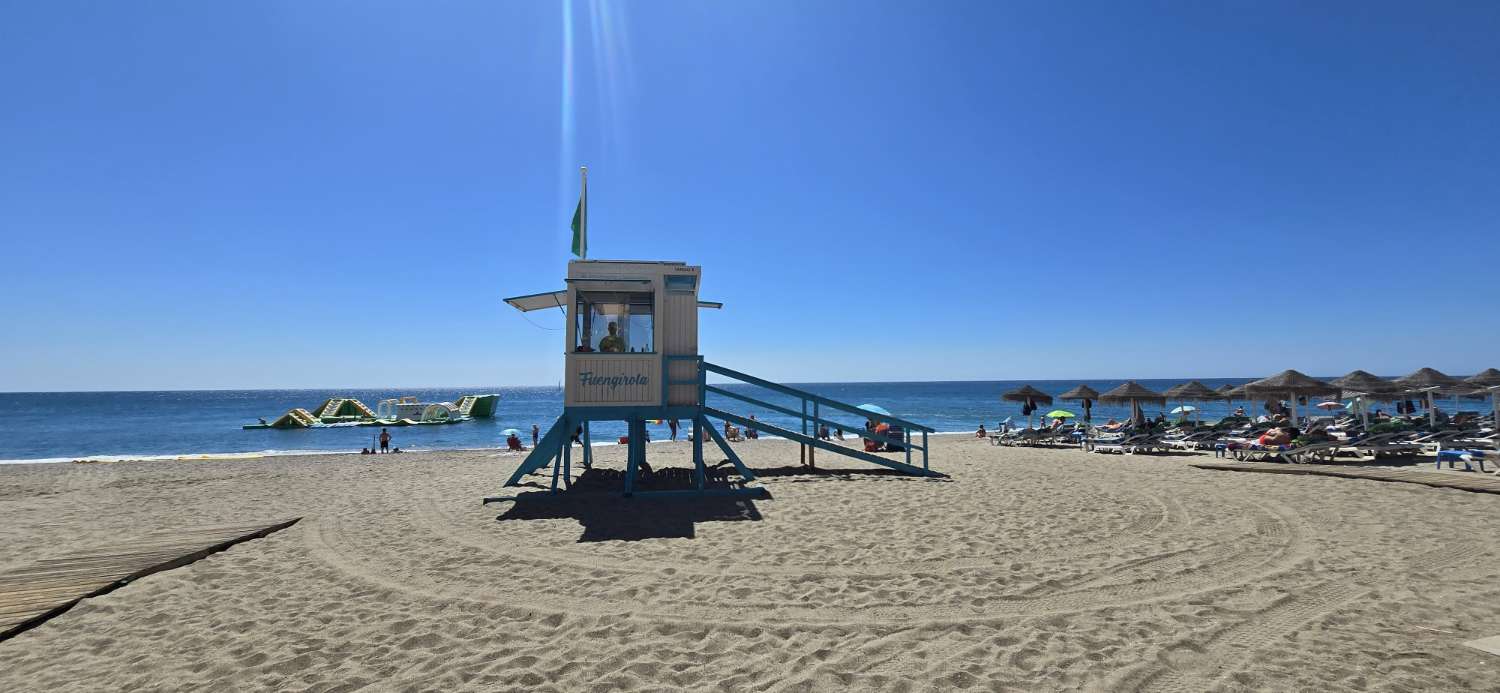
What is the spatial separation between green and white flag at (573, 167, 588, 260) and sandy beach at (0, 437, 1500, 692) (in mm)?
4429

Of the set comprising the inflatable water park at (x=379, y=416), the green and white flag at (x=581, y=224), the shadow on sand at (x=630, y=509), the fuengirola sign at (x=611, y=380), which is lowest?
the shadow on sand at (x=630, y=509)

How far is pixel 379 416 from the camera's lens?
48.5m

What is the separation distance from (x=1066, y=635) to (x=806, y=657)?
1831 millimetres

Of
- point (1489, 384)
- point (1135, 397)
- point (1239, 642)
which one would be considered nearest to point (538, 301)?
point (1239, 642)

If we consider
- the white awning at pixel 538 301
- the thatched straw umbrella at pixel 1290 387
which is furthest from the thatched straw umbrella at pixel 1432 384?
the white awning at pixel 538 301

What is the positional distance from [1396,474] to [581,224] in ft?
48.7

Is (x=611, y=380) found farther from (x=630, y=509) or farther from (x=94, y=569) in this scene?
(x=94, y=569)

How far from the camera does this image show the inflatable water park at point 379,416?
4236 cm

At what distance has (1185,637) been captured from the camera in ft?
13.2

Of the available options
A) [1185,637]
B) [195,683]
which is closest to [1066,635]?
[1185,637]

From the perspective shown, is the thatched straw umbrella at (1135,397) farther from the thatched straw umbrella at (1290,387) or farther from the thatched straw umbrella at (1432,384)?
the thatched straw umbrella at (1432,384)

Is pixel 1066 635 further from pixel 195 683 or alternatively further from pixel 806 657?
pixel 195 683

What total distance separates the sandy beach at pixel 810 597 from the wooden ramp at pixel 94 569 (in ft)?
0.73

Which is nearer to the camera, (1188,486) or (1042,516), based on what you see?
(1042,516)
